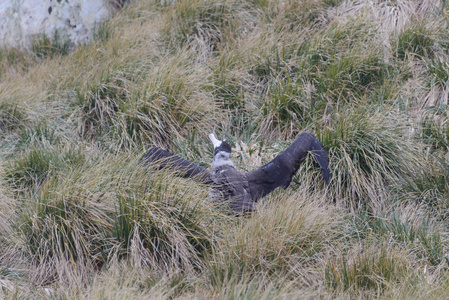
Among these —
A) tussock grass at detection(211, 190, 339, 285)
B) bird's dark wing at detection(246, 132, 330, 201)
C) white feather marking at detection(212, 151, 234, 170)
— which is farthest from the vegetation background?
white feather marking at detection(212, 151, 234, 170)

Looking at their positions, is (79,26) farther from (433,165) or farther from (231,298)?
(231,298)

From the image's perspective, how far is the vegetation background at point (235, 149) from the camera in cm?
394

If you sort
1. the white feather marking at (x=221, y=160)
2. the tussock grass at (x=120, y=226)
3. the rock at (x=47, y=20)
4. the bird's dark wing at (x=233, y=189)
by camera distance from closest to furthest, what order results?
the tussock grass at (x=120, y=226) < the bird's dark wing at (x=233, y=189) < the white feather marking at (x=221, y=160) < the rock at (x=47, y=20)

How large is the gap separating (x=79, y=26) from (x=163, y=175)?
5279mm

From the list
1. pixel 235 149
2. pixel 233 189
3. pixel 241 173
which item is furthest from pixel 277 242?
pixel 235 149

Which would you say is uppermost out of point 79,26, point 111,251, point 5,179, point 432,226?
point 79,26

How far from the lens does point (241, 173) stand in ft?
16.0

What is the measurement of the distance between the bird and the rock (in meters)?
4.61

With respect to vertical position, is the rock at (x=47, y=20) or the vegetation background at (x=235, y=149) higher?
the rock at (x=47, y=20)

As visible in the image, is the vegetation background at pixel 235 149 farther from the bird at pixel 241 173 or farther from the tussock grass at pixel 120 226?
the bird at pixel 241 173

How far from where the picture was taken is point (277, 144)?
227 inches

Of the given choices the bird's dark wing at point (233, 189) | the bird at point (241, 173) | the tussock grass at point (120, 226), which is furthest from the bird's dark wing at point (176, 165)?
the tussock grass at point (120, 226)

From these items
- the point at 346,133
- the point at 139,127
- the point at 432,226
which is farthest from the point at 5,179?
the point at 432,226

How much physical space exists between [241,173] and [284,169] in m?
0.41
